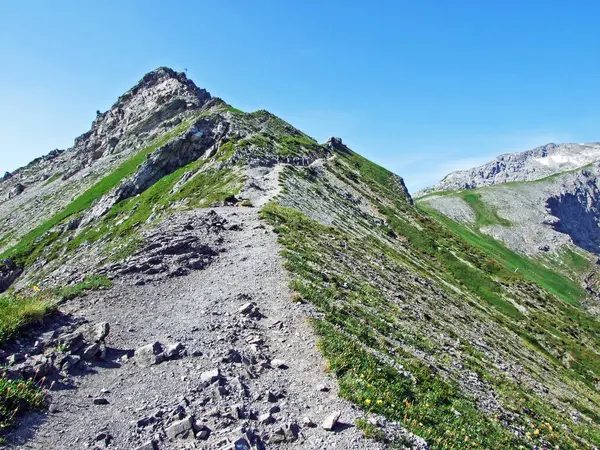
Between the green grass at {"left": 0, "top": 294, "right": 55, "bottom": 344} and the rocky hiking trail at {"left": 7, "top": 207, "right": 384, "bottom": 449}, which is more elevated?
the green grass at {"left": 0, "top": 294, "right": 55, "bottom": 344}

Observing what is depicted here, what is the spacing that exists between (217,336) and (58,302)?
8.62m

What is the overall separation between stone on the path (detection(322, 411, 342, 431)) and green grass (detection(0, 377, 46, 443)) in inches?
321

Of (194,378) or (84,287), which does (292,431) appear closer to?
(194,378)

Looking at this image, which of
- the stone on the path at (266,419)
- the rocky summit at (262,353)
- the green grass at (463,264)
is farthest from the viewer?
the green grass at (463,264)

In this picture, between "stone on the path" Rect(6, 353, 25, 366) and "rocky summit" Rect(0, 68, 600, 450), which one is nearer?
"rocky summit" Rect(0, 68, 600, 450)

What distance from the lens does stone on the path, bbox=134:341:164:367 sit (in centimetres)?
1339

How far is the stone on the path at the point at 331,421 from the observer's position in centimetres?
1052

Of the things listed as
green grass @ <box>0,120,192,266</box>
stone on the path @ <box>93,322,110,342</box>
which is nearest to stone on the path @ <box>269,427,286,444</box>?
stone on the path @ <box>93,322,110,342</box>

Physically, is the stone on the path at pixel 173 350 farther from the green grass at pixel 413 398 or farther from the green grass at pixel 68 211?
the green grass at pixel 68 211

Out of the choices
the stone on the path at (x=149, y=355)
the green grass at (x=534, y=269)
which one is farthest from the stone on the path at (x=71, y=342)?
the green grass at (x=534, y=269)

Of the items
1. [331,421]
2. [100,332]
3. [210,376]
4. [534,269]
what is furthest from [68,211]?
[534,269]

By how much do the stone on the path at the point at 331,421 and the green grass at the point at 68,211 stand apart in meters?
85.0

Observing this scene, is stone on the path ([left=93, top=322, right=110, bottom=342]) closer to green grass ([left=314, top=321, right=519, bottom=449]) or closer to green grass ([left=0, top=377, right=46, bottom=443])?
green grass ([left=0, top=377, right=46, bottom=443])

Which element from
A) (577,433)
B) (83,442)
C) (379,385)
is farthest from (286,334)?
(577,433)
